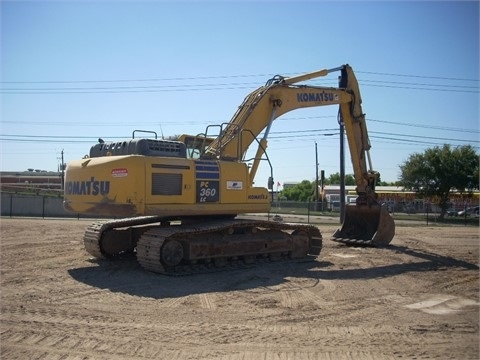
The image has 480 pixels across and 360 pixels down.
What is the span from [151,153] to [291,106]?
495 centimetres

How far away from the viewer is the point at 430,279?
33.9 feet

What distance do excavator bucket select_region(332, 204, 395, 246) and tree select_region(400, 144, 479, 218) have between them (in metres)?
32.0

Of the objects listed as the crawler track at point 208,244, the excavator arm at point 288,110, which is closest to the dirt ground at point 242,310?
the crawler track at point 208,244

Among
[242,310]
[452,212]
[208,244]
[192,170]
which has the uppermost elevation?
[192,170]

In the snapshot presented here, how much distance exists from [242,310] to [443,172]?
1701 inches

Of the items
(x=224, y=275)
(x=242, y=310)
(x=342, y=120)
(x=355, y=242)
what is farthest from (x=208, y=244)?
(x=342, y=120)

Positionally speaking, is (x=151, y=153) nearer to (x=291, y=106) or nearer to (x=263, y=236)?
(x=263, y=236)

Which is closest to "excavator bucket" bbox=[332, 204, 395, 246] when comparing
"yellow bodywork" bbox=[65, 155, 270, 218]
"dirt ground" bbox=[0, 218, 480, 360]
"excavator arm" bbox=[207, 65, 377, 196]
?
"excavator arm" bbox=[207, 65, 377, 196]

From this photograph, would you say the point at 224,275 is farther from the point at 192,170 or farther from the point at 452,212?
the point at 452,212

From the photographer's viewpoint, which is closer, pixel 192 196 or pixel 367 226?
pixel 192 196

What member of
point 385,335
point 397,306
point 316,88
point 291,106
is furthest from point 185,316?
point 316,88

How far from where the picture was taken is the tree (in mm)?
45688

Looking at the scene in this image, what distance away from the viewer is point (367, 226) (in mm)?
15656

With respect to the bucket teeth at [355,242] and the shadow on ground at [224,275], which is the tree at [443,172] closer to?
the bucket teeth at [355,242]
